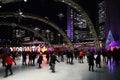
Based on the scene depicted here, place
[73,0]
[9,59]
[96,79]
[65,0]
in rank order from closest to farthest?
[96,79] → [9,59] → [65,0] → [73,0]

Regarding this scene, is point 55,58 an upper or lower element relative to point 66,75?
upper

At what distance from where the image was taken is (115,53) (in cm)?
3034

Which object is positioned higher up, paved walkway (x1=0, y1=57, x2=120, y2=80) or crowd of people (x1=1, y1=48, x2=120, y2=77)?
crowd of people (x1=1, y1=48, x2=120, y2=77)

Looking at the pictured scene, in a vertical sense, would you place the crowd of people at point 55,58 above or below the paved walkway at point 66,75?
above

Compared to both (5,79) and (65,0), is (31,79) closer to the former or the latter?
(5,79)

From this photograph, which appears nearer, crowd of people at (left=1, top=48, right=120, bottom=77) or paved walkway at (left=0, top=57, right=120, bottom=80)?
paved walkway at (left=0, top=57, right=120, bottom=80)

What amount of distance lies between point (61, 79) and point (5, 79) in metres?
3.54

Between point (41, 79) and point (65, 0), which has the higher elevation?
point (65, 0)

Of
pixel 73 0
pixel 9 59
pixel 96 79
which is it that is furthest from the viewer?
pixel 73 0

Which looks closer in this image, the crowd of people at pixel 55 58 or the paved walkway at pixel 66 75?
the paved walkway at pixel 66 75

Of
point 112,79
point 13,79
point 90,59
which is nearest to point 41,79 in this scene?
point 13,79

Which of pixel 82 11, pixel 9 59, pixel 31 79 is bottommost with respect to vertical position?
pixel 31 79

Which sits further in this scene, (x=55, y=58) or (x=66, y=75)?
(x=55, y=58)

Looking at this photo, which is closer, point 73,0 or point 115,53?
point 115,53
